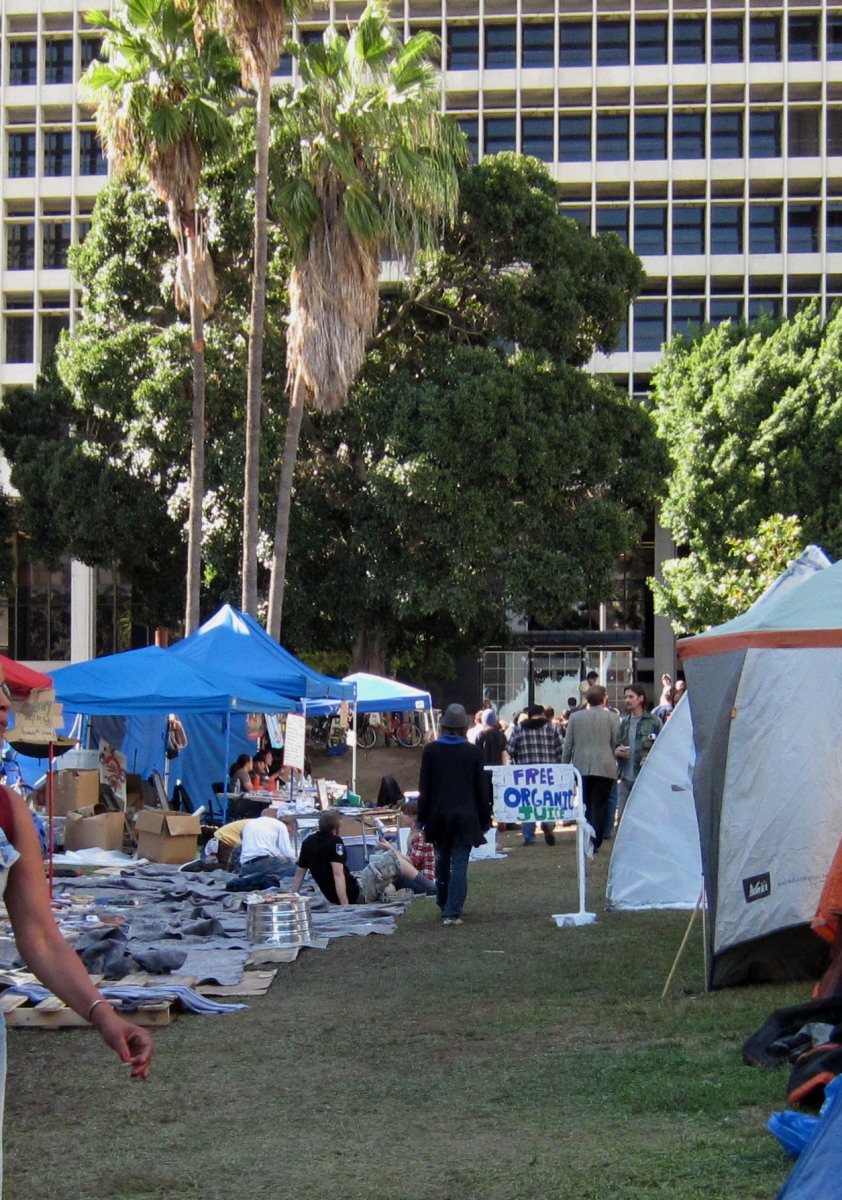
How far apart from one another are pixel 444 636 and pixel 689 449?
31.5 feet

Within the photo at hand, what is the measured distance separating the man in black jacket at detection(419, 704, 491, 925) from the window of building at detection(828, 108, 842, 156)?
134 ft

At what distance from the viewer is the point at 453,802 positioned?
1106 cm

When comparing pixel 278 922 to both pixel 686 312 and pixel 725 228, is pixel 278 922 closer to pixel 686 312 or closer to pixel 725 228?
pixel 686 312

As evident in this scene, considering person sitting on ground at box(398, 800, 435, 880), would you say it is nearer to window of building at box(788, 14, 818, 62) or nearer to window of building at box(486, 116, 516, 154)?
window of building at box(486, 116, 516, 154)

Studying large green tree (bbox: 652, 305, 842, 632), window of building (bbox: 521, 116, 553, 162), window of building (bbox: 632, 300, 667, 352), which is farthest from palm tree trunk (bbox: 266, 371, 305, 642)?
window of building (bbox: 521, 116, 553, 162)

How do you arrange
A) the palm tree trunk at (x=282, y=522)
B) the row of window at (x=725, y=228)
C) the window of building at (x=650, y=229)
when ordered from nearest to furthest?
the palm tree trunk at (x=282, y=522)
the row of window at (x=725, y=228)
the window of building at (x=650, y=229)

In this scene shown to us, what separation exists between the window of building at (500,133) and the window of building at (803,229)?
9.19 meters

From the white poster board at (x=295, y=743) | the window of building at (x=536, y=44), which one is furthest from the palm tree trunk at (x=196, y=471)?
the window of building at (x=536, y=44)

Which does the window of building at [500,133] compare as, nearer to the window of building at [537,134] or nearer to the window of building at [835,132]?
the window of building at [537,134]

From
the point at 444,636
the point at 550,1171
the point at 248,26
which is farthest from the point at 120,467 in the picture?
the point at 550,1171

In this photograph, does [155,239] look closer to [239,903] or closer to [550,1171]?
[239,903]

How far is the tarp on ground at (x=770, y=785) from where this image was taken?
26.4ft

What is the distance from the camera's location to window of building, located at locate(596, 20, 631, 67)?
48125 mm

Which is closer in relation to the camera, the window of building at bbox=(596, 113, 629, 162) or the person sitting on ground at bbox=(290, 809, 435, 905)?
the person sitting on ground at bbox=(290, 809, 435, 905)
